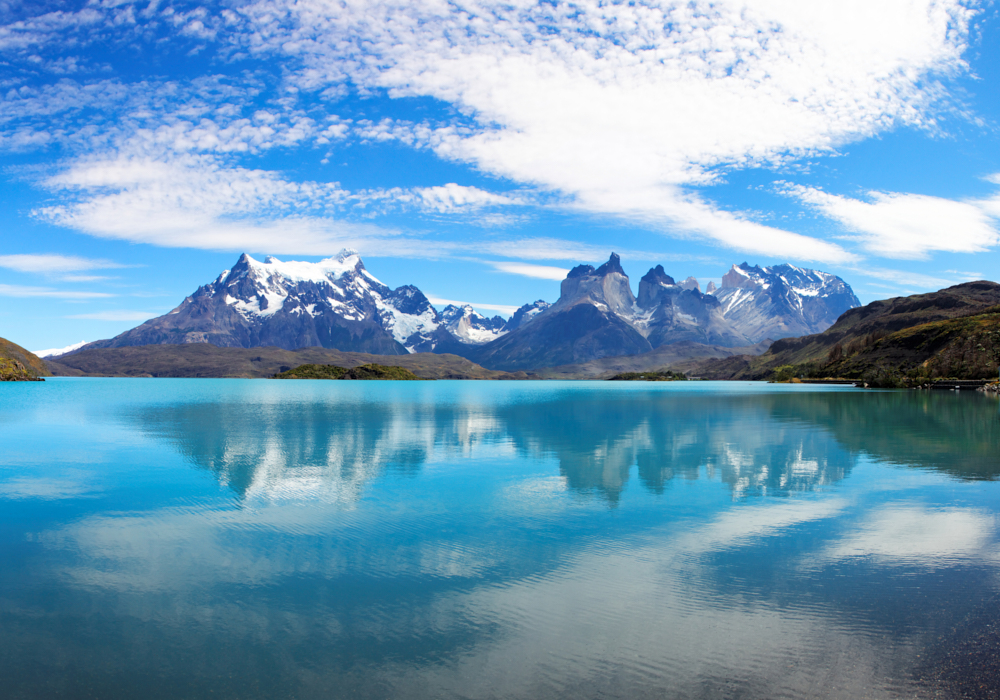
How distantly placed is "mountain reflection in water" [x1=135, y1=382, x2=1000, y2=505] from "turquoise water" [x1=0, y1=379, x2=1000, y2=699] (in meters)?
0.66

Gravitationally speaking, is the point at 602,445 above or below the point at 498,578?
below

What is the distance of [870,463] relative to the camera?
4478 centimetres

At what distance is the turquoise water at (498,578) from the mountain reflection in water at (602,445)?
2.15 ft

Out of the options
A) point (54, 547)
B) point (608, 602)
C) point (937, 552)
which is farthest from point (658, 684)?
point (54, 547)

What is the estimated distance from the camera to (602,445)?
5612 centimetres

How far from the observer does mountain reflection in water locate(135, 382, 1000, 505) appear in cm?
3869

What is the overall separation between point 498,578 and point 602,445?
124 ft

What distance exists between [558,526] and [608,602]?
9.20 meters

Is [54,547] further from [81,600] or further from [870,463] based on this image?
[870,463]

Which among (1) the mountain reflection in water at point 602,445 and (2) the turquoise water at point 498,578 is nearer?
(2) the turquoise water at point 498,578

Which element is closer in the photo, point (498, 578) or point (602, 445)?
point (498, 578)

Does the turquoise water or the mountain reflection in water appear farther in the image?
the mountain reflection in water

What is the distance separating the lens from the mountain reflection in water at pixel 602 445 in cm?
3869

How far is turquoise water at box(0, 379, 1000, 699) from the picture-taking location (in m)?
13.3
